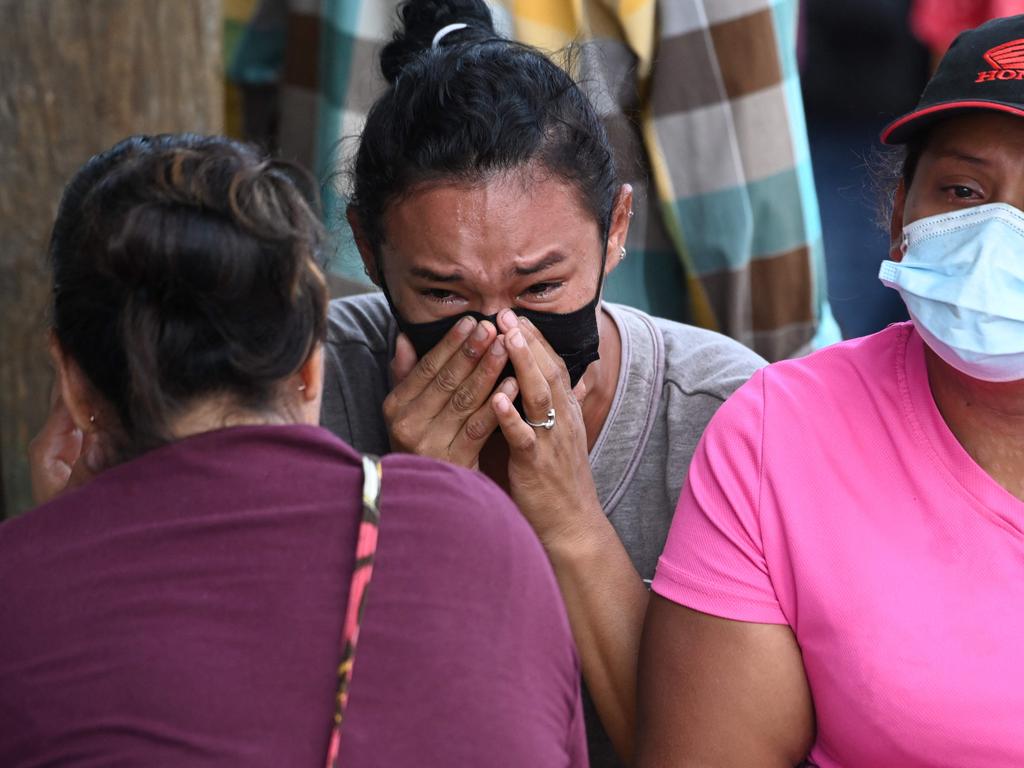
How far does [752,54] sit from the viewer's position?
2.98 metres

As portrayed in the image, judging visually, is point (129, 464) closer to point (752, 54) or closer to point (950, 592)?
point (950, 592)

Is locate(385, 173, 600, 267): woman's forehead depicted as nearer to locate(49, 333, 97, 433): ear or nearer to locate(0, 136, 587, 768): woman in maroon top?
locate(0, 136, 587, 768): woman in maroon top

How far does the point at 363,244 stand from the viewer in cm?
233

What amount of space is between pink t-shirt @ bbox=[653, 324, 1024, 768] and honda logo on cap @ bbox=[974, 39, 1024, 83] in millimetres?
416

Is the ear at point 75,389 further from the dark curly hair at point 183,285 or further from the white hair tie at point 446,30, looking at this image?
the white hair tie at point 446,30

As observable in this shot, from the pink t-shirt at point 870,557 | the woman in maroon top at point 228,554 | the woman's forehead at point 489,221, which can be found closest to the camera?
the woman in maroon top at point 228,554

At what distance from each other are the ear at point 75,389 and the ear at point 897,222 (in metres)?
1.20

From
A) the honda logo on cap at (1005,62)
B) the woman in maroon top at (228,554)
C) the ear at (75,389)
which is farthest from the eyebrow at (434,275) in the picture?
the honda logo on cap at (1005,62)

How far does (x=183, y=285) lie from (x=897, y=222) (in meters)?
1.16

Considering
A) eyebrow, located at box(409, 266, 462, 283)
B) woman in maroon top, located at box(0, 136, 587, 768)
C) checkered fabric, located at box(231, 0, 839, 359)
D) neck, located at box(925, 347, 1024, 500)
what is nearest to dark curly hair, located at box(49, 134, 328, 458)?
woman in maroon top, located at box(0, 136, 587, 768)

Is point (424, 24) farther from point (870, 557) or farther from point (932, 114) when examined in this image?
point (870, 557)

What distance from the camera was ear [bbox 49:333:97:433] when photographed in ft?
4.91

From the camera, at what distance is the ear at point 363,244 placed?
230 cm

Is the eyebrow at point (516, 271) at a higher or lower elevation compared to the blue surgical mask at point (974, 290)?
lower
